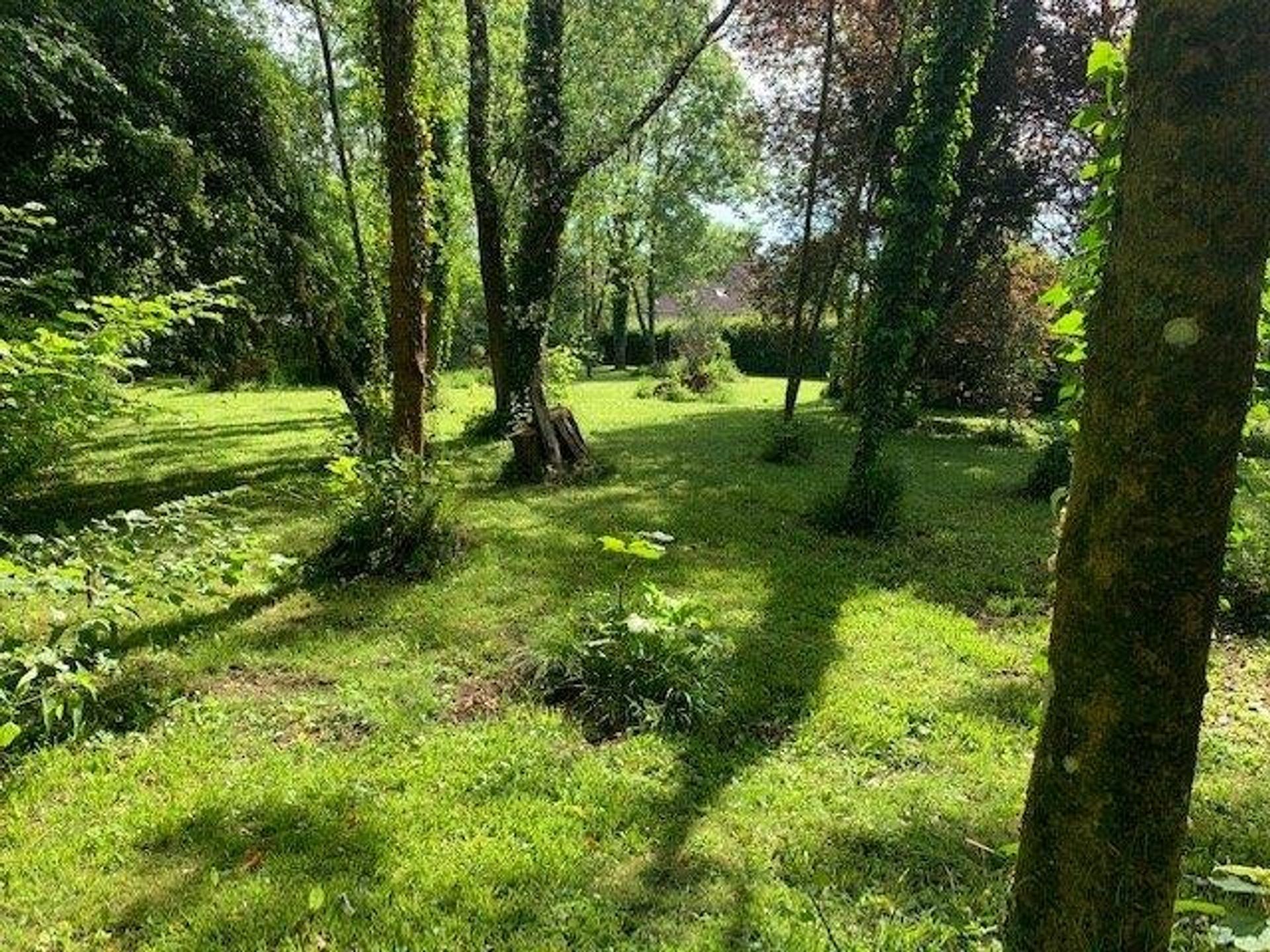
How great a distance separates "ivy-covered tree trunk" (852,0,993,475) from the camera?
23.4 feet

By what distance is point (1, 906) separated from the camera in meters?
2.74

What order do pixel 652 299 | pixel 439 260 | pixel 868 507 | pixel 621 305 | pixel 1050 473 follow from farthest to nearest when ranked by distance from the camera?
1. pixel 621 305
2. pixel 652 299
3. pixel 439 260
4. pixel 1050 473
5. pixel 868 507

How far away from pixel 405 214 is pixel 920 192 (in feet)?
14.2

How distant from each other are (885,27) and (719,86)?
14797 mm

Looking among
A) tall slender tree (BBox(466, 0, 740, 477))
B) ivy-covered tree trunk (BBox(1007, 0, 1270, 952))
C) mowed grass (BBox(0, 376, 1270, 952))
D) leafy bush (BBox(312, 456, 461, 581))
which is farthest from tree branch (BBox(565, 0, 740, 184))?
ivy-covered tree trunk (BBox(1007, 0, 1270, 952))

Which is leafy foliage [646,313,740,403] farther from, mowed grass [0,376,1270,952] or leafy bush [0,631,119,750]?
leafy bush [0,631,119,750]

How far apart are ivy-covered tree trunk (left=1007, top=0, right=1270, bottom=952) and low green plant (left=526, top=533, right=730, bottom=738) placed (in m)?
2.52

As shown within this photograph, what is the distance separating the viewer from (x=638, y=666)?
14.1ft

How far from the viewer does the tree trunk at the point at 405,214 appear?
18.7 feet

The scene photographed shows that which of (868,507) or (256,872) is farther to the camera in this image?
(868,507)

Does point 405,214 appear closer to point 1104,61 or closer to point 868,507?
point 868,507

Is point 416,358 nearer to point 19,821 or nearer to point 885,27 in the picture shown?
point 19,821

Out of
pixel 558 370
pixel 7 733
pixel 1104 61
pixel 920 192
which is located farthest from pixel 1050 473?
pixel 7 733

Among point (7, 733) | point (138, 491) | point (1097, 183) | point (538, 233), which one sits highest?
point (538, 233)
